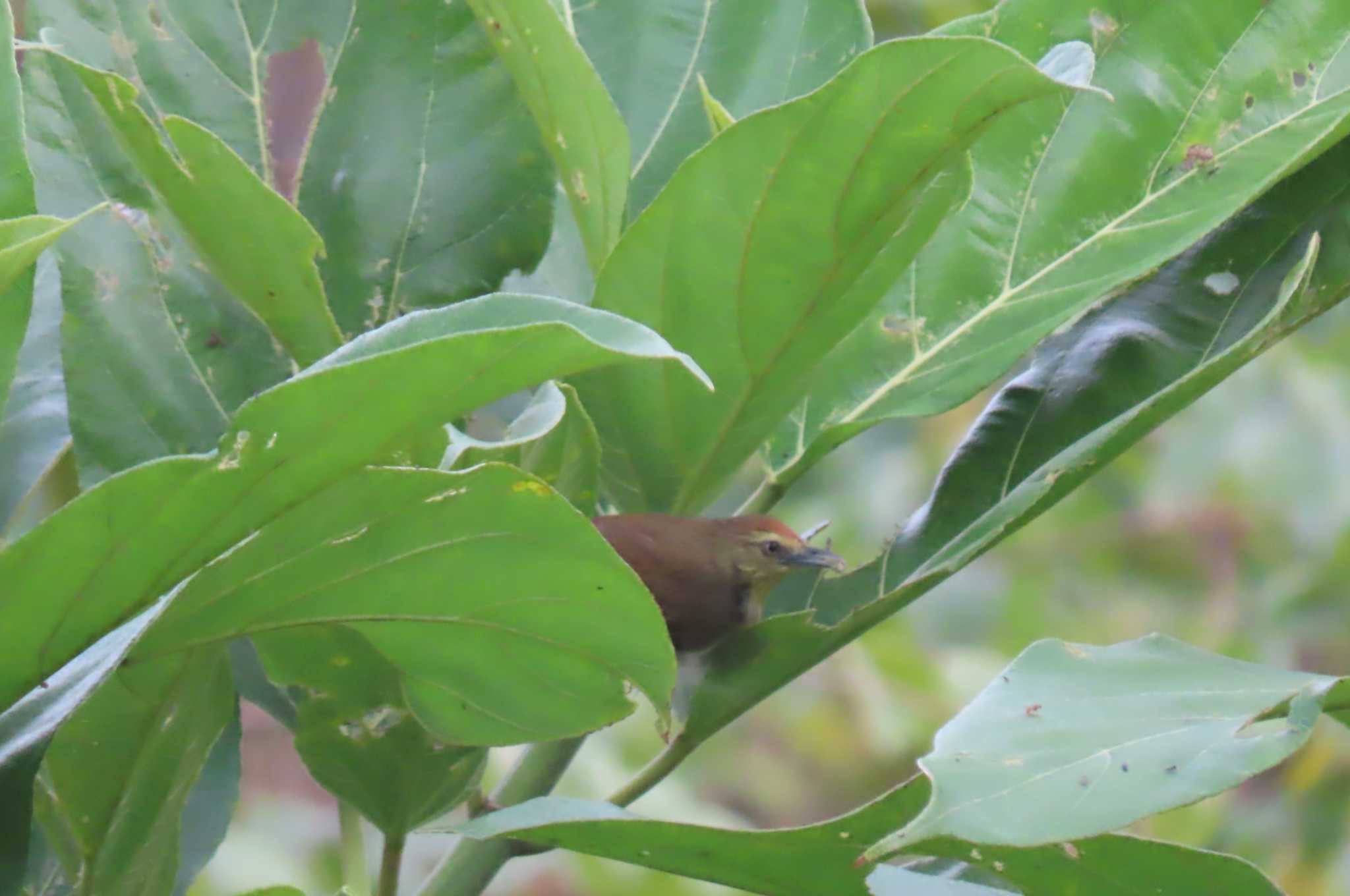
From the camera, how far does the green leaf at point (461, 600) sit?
736mm

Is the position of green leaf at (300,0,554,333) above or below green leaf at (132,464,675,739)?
above

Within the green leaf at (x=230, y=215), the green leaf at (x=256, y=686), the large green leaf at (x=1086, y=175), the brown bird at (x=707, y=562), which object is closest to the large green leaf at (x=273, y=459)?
the green leaf at (x=230, y=215)

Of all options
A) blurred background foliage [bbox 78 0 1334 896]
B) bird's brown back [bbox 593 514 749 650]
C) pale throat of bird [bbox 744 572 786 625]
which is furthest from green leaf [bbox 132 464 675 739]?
blurred background foliage [bbox 78 0 1334 896]

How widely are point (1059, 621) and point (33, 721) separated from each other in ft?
10.8

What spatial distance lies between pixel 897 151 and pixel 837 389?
33 cm

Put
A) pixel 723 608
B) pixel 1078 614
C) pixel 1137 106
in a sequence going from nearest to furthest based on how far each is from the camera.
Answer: pixel 1137 106 → pixel 723 608 → pixel 1078 614

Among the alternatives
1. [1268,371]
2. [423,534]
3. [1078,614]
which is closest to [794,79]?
[423,534]

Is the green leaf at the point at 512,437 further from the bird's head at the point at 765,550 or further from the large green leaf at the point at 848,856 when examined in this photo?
the bird's head at the point at 765,550

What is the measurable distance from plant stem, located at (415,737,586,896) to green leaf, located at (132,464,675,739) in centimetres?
10

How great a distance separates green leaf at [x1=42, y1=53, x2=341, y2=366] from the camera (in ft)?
2.84

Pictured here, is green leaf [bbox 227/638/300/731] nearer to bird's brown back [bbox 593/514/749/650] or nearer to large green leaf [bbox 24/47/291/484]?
large green leaf [bbox 24/47/291/484]

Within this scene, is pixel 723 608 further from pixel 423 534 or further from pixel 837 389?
pixel 423 534

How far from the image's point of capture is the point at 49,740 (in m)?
0.75

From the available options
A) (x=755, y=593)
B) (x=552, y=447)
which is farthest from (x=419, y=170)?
(x=755, y=593)
